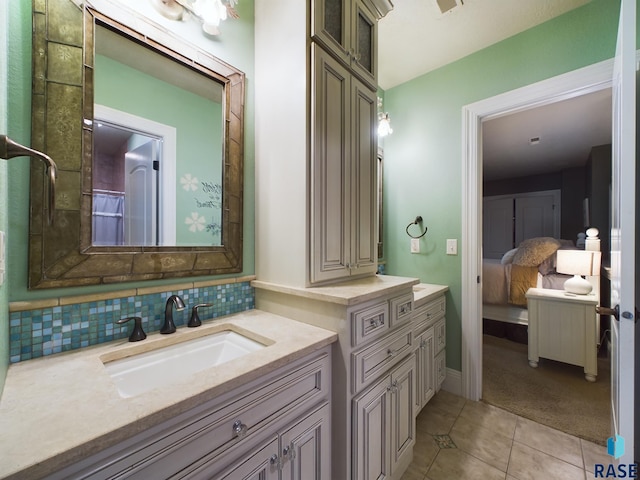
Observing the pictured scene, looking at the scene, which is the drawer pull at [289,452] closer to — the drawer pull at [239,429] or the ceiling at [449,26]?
the drawer pull at [239,429]

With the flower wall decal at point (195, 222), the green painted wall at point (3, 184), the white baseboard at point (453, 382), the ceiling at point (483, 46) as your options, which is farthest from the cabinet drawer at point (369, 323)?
the ceiling at point (483, 46)

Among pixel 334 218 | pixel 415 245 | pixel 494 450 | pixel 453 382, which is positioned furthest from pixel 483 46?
pixel 494 450

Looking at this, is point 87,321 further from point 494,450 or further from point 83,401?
point 494,450

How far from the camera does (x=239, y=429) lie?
702 mm

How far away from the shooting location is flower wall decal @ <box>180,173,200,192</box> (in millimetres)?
1146

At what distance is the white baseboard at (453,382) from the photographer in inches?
80.5

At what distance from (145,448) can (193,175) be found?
3.18 ft

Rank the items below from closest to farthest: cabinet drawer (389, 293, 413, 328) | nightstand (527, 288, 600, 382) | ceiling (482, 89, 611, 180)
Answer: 1. cabinet drawer (389, 293, 413, 328)
2. nightstand (527, 288, 600, 382)
3. ceiling (482, 89, 611, 180)

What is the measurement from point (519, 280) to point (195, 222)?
3271mm

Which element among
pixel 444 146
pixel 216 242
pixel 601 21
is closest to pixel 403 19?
pixel 444 146

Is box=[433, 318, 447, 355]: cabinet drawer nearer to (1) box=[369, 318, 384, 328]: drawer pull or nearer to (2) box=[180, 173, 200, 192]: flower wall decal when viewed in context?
(1) box=[369, 318, 384, 328]: drawer pull

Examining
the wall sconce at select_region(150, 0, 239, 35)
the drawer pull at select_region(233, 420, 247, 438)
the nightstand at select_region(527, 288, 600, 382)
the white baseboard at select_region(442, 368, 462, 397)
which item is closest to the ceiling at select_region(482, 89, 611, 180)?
the nightstand at select_region(527, 288, 600, 382)

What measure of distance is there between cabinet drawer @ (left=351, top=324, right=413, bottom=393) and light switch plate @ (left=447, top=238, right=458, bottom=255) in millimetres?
944

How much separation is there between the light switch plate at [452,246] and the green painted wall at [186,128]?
1.72 m
